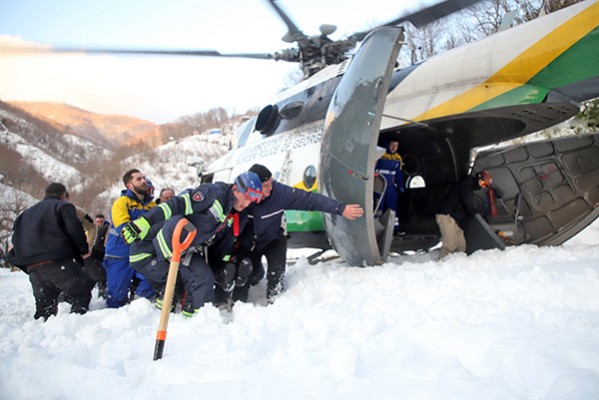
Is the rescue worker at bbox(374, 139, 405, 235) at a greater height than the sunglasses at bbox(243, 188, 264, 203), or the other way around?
the sunglasses at bbox(243, 188, 264, 203)

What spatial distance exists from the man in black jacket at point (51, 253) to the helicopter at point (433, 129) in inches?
67.4

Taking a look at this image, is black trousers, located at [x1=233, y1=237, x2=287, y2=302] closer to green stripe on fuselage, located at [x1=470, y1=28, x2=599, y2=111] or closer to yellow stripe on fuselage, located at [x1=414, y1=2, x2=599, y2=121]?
yellow stripe on fuselage, located at [x1=414, y1=2, x2=599, y2=121]

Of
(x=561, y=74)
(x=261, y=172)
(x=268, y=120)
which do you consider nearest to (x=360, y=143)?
(x=261, y=172)

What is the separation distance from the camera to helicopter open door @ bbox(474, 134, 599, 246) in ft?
16.0

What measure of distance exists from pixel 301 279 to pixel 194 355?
2.14m

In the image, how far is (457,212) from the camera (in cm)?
479

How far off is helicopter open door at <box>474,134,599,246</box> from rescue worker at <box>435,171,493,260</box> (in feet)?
1.42

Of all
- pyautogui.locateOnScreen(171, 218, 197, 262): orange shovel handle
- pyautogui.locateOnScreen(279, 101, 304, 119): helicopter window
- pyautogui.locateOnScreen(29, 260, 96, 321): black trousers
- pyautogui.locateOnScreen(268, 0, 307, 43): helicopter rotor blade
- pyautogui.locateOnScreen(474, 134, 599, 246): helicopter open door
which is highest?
pyautogui.locateOnScreen(268, 0, 307, 43): helicopter rotor blade

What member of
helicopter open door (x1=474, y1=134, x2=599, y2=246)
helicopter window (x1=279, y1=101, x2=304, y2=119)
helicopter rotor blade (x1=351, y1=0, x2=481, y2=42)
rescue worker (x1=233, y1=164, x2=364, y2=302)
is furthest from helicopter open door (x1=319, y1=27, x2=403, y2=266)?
helicopter open door (x1=474, y1=134, x2=599, y2=246)

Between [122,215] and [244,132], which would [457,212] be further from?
[244,132]

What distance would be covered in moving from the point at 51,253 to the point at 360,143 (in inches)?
121

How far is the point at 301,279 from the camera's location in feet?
13.8

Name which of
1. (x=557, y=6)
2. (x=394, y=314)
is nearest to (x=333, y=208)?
(x=394, y=314)

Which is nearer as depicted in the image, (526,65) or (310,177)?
(526,65)
